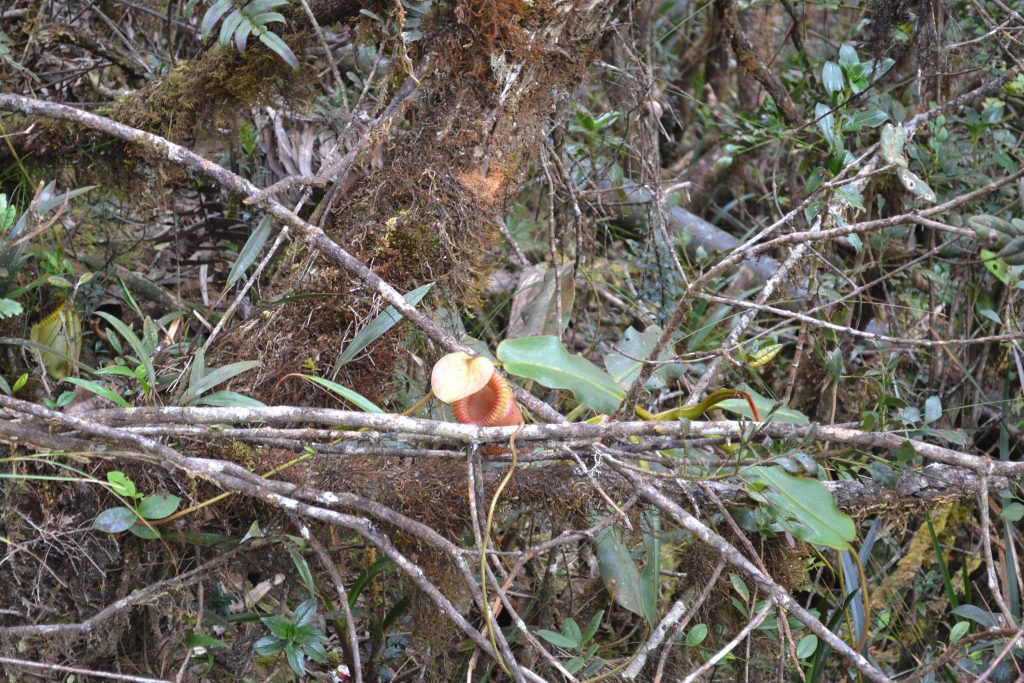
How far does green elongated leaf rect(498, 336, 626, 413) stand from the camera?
154cm

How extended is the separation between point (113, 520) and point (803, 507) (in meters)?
1.20

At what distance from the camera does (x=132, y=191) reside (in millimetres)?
2229

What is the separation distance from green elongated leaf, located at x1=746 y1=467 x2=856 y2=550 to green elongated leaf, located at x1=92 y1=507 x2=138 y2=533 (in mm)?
1098

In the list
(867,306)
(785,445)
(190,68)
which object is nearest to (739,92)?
(867,306)

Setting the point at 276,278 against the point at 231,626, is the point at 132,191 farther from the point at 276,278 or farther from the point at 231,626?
the point at 231,626

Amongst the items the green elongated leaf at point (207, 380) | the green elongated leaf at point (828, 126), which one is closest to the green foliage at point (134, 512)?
the green elongated leaf at point (207, 380)

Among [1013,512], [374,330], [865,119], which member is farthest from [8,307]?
[865,119]

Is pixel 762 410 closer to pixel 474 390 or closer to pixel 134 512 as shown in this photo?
pixel 474 390

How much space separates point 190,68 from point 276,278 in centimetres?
64

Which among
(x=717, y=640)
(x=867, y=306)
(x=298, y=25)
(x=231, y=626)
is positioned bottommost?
(x=231, y=626)

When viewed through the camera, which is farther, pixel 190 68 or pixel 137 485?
pixel 190 68

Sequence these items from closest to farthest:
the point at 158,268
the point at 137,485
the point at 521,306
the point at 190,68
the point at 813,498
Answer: the point at 813,498, the point at 137,485, the point at 190,68, the point at 521,306, the point at 158,268

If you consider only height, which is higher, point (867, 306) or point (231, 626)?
point (867, 306)

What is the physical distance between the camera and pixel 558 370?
5.16 feet
